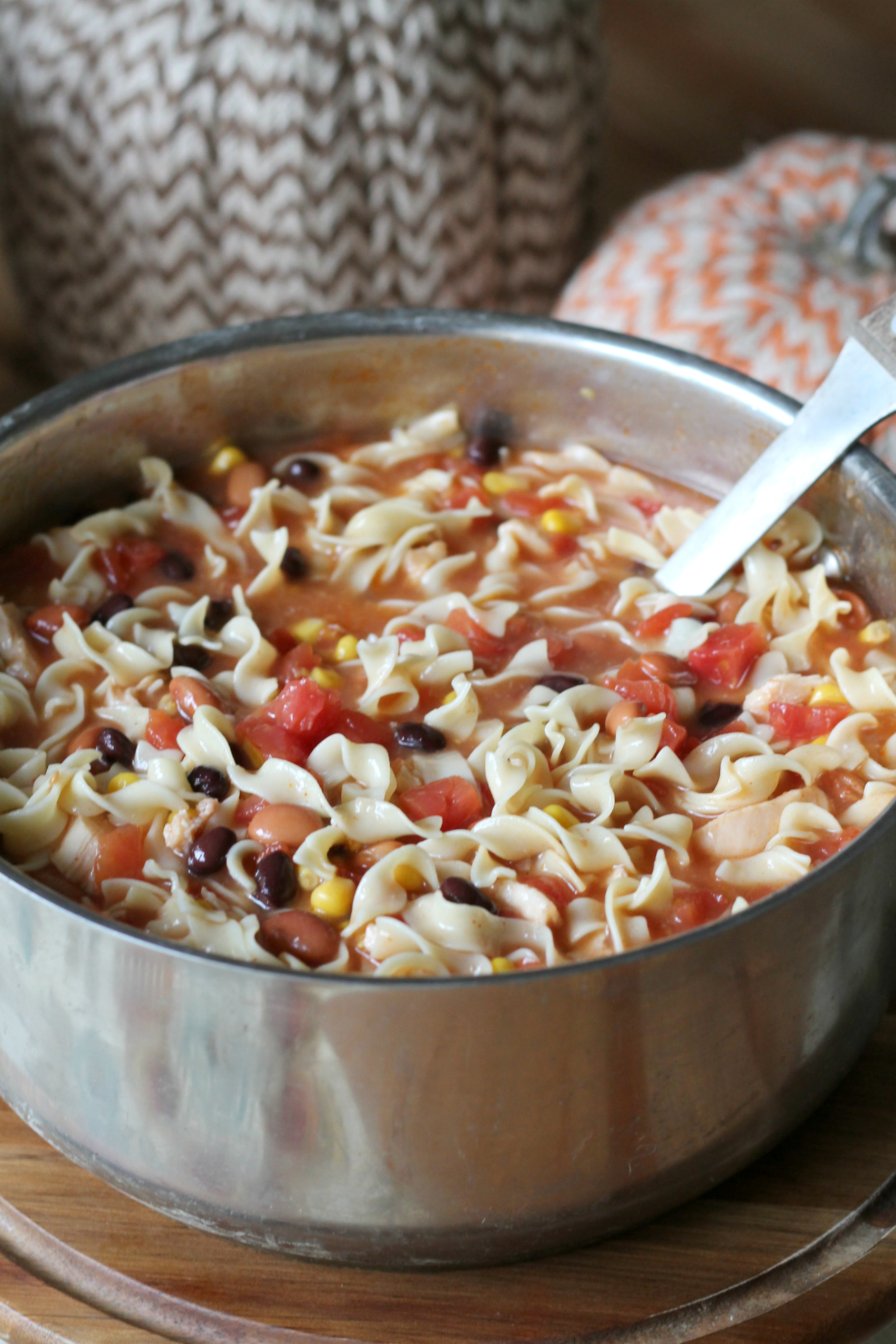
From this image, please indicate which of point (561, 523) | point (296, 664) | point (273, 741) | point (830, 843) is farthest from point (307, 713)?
point (830, 843)

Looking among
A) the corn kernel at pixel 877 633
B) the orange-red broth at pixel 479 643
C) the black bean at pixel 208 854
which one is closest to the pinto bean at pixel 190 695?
the orange-red broth at pixel 479 643

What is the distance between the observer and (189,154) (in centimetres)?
527

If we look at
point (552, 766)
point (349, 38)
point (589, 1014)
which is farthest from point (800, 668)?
point (349, 38)

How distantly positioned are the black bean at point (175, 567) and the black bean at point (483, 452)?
2.98ft

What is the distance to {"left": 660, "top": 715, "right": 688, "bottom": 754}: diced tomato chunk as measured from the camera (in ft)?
11.2

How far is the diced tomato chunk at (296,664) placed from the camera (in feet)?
11.7

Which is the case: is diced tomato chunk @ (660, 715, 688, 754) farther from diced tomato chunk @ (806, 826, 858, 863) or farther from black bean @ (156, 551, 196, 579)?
black bean @ (156, 551, 196, 579)

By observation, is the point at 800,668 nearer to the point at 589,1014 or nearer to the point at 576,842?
the point at 576,842

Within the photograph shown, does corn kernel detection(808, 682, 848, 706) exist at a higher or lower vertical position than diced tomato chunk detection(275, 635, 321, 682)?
higher

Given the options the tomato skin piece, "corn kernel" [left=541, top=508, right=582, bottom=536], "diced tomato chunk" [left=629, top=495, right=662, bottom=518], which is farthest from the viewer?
"diced tomato chunk" [left=629, top=495, right=662, bottom=518]

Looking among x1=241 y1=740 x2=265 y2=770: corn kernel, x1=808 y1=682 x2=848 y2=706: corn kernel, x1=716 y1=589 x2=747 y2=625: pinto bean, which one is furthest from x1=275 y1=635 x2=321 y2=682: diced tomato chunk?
x1=808 y1=682 x2=848 y2=706: corn kernel

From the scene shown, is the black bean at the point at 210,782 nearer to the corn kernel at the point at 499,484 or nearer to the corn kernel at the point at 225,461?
the corn kernel at the point at 225,461

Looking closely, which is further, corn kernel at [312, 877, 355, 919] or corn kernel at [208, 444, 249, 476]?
corn kernel at [208, 444, 249, 476]

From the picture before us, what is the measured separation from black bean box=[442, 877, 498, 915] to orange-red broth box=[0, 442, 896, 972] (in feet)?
0.44
